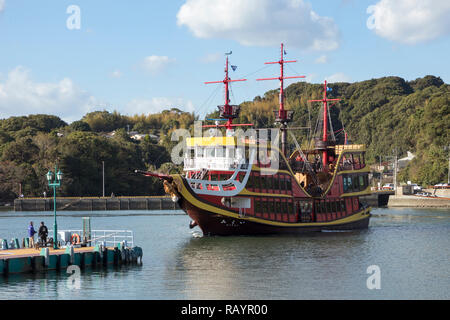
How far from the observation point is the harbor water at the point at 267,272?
33.7m

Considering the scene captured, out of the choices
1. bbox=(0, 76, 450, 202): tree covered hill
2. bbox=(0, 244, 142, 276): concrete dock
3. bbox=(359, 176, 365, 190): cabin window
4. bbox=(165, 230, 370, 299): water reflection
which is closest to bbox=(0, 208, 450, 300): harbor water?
bbox=(165, 230, 370, 299): water reflection

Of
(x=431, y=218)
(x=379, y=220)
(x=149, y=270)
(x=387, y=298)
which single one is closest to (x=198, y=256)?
(x=149, y=270)

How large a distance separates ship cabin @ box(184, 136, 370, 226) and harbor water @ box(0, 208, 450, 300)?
243 cm

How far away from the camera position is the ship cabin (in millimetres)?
55438

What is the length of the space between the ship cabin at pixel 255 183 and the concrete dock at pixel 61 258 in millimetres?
13929

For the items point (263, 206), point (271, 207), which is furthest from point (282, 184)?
point (263, 206)

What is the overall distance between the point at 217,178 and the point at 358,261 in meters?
15.9

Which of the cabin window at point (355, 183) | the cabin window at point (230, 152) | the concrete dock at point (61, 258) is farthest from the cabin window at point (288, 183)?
the concrete dock at point (61, 258)

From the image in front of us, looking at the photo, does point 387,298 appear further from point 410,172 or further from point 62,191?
point 410,172

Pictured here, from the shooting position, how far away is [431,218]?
87.7m

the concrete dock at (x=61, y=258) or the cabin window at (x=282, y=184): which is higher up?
the cabin window at (x=282, y=184)

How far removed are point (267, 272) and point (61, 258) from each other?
11.6m

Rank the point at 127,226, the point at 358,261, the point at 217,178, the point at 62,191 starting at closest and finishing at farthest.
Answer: the point at 358,261 < the point at 217,178 < the point at 127,226 < the point at 62,191

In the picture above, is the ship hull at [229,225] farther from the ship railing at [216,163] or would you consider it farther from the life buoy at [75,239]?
the life buoy at [75,239]
